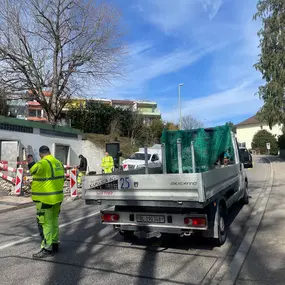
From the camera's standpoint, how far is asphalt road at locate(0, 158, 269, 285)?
445 centimetres

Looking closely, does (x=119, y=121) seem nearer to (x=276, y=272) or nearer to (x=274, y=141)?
(x=276, y=272)

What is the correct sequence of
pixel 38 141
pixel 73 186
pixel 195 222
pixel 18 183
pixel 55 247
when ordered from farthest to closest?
1. pixel 38 141
2. pixel 18 183
3. pixel 73 186
4. pixel 55 247
5. pixel 195 222

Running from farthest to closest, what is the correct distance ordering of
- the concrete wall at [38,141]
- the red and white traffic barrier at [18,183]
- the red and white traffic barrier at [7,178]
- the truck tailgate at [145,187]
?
the concrete wall at [38,141]
the red and white traffic barrier at [7,178]
the red and white traffic barrier at [18,183]
the truck tailgate at [145,187]

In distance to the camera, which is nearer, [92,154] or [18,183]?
[18,183]

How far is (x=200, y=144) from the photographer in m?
8.27

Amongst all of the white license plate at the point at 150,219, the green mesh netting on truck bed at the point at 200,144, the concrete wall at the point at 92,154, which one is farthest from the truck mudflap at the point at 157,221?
the concrete wall at the point at 92,154

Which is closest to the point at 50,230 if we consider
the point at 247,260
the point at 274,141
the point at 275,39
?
the point at 247,260

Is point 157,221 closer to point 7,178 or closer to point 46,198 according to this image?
point 46,198

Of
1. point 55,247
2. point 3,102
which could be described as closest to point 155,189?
point 55,247

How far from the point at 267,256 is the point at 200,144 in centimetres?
355

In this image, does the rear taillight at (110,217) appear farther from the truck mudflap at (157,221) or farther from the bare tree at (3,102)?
the bare tree at (3,102)

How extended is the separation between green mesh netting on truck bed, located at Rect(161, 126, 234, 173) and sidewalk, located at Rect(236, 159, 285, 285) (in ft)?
6.39

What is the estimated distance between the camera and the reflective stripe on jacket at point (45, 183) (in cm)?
539

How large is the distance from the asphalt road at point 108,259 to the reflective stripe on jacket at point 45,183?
0.97m
